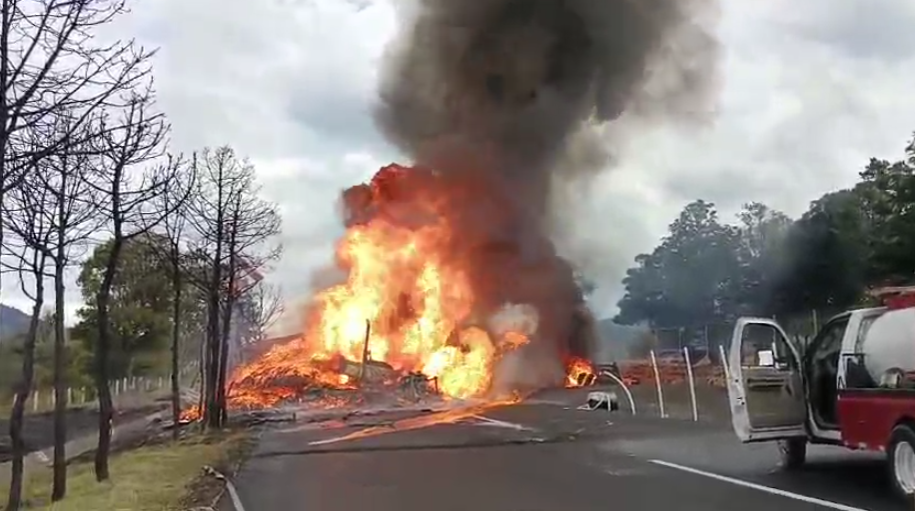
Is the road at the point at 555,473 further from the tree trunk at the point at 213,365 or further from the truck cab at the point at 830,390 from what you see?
the tree trunk at the point at 213,365

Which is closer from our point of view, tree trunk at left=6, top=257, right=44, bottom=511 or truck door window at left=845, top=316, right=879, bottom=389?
truck door window at left=845, top=316, right=879, bottom=389

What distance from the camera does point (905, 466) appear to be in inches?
362

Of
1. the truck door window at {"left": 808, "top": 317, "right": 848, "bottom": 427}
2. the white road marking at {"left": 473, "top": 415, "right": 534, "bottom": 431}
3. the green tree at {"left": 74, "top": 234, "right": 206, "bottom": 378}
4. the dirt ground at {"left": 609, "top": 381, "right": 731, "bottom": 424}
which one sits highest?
the green tree at {"left": 74, "top": 234, "right": 206, "bottom": 378}

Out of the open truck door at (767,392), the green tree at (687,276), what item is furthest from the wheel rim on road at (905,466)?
the green tree at (687,276)

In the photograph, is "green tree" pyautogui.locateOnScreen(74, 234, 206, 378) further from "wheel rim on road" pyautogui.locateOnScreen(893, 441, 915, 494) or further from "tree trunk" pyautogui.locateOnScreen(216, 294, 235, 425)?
"wheel rim on road" pyautogui.locateOnScreen(893, 441, 915, 494)

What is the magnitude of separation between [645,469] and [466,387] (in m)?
25.5

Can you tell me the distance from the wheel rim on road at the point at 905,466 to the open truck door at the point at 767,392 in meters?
2.21

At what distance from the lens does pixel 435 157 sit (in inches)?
1545

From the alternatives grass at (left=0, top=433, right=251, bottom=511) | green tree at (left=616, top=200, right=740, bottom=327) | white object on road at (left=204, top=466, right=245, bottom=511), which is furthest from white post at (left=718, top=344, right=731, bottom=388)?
green tree at (left=616, top=200, right=740, bottom=327)

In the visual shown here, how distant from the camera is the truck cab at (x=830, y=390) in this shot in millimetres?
9320

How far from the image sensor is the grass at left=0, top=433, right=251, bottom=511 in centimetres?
1057

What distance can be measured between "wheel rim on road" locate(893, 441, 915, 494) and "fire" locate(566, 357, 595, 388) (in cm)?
2840

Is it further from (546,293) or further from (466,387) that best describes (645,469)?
(546,293)

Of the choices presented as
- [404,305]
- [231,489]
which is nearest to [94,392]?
[404,305]
